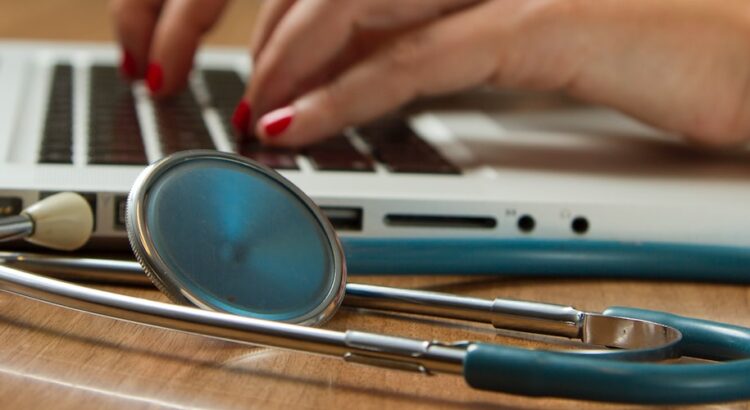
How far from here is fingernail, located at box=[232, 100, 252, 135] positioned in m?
0.75

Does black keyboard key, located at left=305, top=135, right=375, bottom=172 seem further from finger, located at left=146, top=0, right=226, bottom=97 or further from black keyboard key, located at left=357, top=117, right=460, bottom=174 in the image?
finger, located at left=146, top=0, right=226, bottom=97

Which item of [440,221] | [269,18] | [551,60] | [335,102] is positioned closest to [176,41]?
[269,18]

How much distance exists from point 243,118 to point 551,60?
22cm

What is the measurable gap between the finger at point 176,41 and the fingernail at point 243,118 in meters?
0.16

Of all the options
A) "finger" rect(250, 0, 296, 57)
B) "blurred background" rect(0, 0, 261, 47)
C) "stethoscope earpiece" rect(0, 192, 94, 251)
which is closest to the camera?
"stethoscope earpiece" rect(0, 192, 94, 251)

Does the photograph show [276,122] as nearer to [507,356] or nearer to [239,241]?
[239,241]

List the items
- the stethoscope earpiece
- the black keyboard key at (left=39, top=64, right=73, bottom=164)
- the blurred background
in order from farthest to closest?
the blurred background
the black keyboard key at (left=39, top=64, right=73, bottom=164)
the stethoscope earpiece

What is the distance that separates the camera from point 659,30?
2.43ft

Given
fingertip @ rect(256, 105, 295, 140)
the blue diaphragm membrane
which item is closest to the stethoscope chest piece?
the blue diaphragm membrane

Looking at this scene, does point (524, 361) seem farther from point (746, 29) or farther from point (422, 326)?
point (746, 29)

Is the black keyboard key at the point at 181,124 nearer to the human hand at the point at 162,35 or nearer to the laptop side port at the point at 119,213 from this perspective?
the human hand at the point at 162,35

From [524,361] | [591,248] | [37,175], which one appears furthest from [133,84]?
[524,361]

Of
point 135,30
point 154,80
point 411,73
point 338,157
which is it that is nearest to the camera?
point 338,157

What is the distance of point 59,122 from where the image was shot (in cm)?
71
